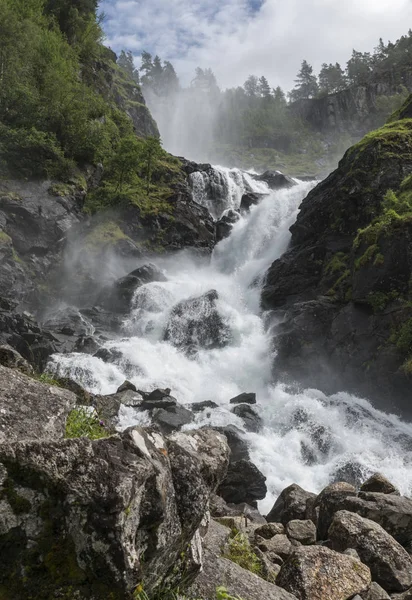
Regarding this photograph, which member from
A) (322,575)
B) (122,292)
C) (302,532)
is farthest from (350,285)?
(322,575)

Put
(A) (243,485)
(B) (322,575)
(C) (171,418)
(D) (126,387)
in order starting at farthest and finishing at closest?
(D) (126,387), (C) (171,418), (A) (243,485), (B) (322,575)

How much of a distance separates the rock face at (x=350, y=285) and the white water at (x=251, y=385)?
1521 millimetres

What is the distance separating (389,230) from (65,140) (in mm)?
26804

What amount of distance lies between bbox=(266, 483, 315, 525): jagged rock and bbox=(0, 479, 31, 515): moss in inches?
401

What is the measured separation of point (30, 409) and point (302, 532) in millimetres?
7644

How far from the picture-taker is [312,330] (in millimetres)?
26859

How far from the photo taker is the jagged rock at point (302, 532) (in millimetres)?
8750

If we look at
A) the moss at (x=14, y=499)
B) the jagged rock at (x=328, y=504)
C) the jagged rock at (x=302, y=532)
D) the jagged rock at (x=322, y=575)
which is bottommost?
the moss at (x=14, y=499)

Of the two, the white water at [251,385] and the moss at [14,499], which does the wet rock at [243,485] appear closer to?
the white water at [251,385]

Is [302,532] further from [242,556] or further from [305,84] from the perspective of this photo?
[305,84]

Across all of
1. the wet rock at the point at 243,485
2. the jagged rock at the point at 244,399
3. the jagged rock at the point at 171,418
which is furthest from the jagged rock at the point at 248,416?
the wet rock at the point at 243,485

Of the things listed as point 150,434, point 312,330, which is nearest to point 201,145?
point 312,330

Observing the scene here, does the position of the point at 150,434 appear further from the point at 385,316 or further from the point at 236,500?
the point at 385,316

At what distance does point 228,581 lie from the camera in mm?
4445
